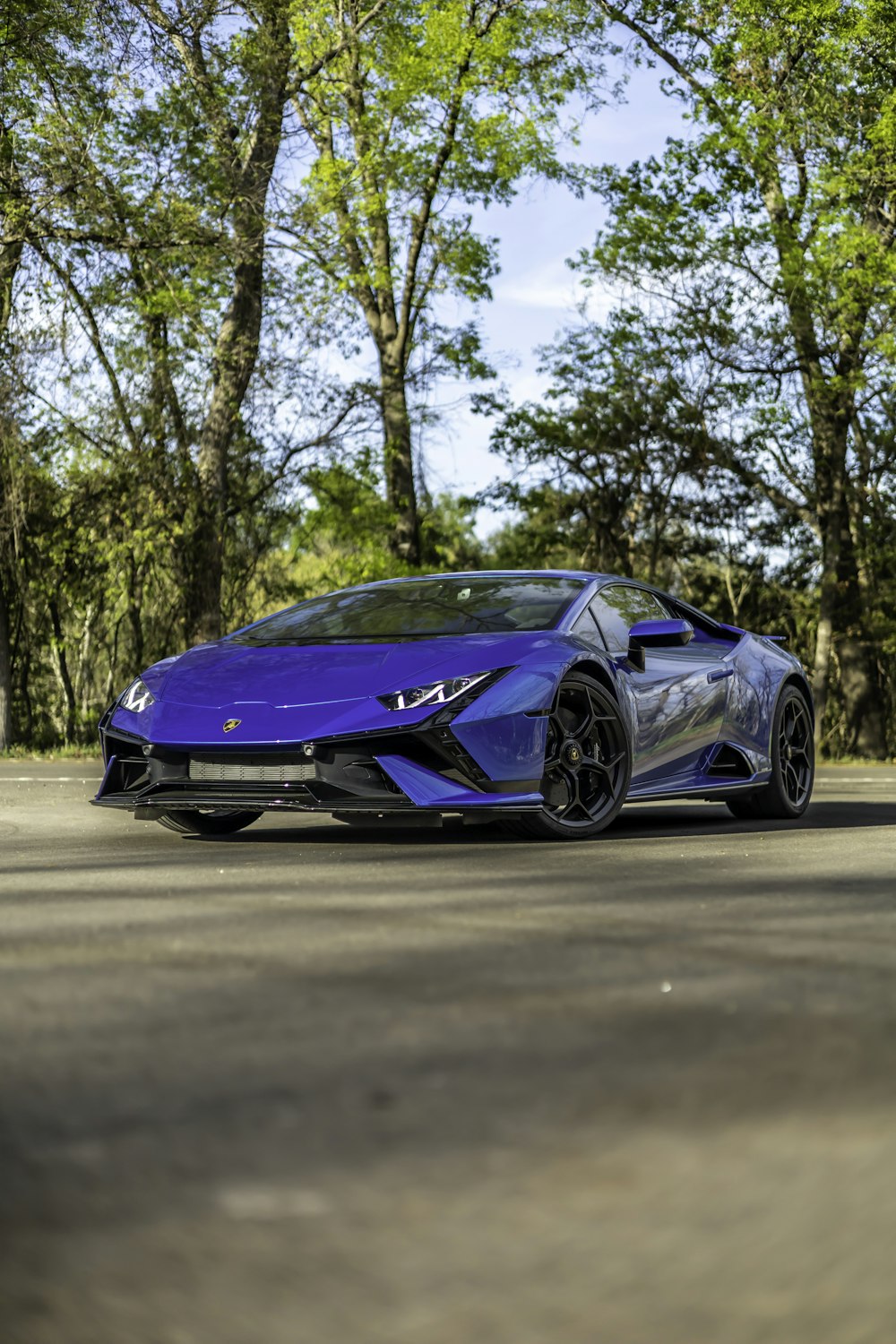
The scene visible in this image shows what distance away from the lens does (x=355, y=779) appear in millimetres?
6516

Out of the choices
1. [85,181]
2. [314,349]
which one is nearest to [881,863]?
[85,181]

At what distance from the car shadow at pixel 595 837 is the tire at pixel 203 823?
3.9 inches

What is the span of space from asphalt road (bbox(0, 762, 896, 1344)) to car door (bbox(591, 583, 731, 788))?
9.18 ft

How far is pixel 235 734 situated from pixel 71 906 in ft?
6.64

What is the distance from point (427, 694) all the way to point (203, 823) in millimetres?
1878

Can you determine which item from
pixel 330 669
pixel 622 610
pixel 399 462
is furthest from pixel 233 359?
pixel 330 669

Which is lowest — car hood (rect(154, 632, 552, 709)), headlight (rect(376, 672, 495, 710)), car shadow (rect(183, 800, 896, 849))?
car shadow (rect(183, 800, 896, 849))

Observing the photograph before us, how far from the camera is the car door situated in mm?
7801

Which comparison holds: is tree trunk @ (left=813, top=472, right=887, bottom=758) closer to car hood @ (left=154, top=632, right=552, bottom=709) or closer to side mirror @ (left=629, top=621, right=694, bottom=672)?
side mirror @ (left=629, top=621, right=694, bottom=672)

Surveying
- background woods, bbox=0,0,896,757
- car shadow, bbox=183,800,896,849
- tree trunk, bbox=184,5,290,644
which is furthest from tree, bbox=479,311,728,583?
car shadow, bbox=183,800,896,849

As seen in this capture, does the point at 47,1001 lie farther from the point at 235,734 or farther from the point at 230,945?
the point at 235,734

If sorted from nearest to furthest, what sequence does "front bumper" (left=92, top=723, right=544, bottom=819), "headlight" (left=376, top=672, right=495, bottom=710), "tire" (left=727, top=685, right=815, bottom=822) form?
1. "front bumper" (left=92, top=723, right=544, bottom=819)
2. "headlight" (left=376, top=672, right=495, bottom=710)
3. "tire" (left=727, top=685, right=815, bottom=822)

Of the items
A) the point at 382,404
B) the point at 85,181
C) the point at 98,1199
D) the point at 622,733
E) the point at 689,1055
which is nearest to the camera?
the point at 98,1199

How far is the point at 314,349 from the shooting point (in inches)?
893
